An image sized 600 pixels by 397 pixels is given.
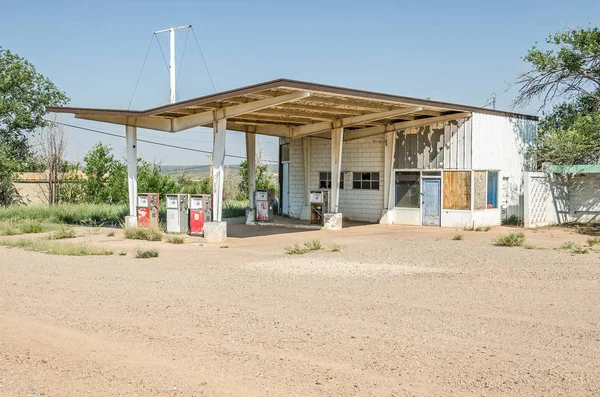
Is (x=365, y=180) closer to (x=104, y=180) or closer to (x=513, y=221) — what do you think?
(x=513, y=221)

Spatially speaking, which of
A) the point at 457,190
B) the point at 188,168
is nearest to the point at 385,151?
the point at 457,190

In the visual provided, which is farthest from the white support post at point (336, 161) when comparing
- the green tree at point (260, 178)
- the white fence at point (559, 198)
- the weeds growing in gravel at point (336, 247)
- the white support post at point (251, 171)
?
the green tree at point (260, 178)

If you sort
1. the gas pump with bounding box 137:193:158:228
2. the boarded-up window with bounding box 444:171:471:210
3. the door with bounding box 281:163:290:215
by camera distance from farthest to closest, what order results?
1. the door with bounding box 281:163:290:215
2. the boarded-up window with bounding box 444:171:471:210
3. the gas pump with bounding box 137:193:158:228

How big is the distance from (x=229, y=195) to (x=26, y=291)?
142 feet

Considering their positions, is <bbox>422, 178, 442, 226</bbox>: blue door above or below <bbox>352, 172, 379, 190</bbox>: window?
below

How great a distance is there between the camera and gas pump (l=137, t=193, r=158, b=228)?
2522 centimetres

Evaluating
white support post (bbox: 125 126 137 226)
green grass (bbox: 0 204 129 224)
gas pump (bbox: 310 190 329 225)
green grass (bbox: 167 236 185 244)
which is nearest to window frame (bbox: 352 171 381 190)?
gas pump (bbox: 310 190 329 225)

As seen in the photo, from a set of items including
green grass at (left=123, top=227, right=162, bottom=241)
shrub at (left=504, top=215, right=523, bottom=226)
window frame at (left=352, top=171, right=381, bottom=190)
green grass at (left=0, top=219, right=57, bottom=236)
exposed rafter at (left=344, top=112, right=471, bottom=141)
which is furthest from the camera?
window frame at (left=352, top=171, right=381, bottom=190)

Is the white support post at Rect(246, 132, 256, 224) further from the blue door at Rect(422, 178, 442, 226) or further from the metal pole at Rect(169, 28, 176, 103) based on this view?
the blue door at Rect(422, 178, 442, 226)

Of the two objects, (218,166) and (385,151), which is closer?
(218,166)

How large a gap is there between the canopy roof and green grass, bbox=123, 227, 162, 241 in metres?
4.13

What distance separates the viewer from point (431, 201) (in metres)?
27.0

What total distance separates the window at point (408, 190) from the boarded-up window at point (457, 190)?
4.14ft

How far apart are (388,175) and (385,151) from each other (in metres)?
1.05
